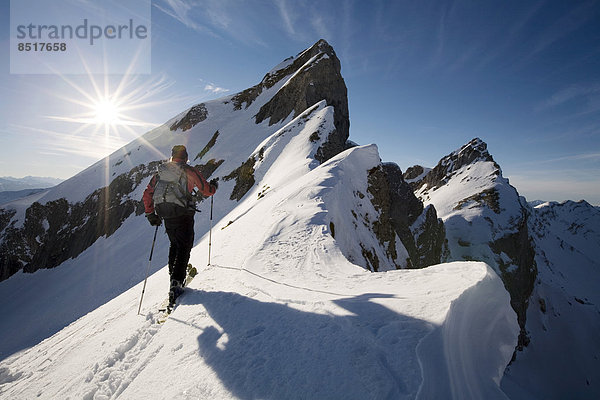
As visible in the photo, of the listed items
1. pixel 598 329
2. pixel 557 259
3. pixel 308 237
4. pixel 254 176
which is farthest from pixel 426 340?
pixel 557 259

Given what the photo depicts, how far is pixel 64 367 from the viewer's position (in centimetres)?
418

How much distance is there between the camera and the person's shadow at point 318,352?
81.8 inches

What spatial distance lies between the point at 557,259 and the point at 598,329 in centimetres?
6620

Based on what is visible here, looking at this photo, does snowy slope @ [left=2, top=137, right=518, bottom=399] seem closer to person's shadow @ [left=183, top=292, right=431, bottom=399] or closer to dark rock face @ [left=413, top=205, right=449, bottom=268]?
person's shadow @ [left=183, top=292, right=431, bottom=399]

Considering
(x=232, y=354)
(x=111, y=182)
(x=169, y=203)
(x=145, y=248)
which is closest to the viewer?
(x=232, y=354)

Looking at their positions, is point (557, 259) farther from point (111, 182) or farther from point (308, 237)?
point (111, 182)

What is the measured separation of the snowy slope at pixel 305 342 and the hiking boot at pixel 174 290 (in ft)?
0.62

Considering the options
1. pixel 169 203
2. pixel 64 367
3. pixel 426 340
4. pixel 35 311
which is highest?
pixel 169 203

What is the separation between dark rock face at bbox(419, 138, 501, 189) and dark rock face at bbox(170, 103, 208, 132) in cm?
6804

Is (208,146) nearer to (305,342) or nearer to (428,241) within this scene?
(428,241)

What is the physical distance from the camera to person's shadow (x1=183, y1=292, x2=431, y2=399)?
2.08m

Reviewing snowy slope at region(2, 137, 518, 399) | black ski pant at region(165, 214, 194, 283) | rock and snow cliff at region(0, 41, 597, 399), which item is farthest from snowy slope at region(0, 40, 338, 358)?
snowy slope at region(2, 137, 518, 399)

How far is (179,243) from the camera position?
5.40 meters

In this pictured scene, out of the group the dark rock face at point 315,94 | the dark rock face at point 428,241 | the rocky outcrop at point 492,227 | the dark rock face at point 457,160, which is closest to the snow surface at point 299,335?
the dark rock face at point 315,94
